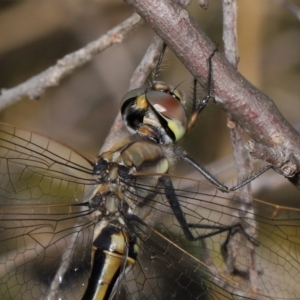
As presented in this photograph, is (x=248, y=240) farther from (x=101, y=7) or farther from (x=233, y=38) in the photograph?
(x=101, y=7)

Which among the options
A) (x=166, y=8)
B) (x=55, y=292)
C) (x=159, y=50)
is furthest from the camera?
(x=159, y=50)

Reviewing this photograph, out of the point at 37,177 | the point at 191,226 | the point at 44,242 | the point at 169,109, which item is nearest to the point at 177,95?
the point at 169,109

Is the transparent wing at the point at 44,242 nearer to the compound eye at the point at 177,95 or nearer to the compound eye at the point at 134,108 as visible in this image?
the compound eye at the point at 134,108

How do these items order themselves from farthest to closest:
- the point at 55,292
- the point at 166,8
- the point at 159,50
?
the point at 159,50, the point at 55,292, the point at 166,8

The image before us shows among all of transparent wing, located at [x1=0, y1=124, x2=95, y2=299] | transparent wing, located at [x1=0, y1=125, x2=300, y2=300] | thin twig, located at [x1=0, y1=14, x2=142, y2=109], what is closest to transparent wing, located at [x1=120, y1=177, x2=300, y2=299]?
transparent wing, located at [x1=0, y1=125, x2=300, y2=300]

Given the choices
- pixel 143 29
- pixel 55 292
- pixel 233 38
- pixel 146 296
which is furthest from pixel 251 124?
pixel 143 29
